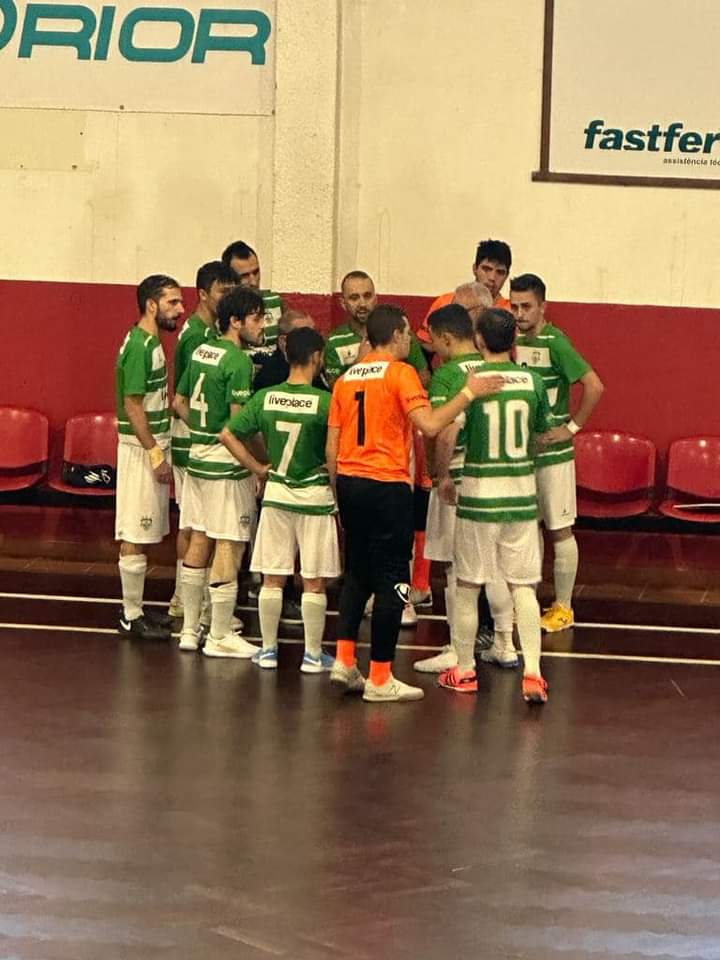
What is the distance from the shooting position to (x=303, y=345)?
7.64m

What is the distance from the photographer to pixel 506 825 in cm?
607

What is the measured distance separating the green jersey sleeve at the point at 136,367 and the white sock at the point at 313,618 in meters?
1.33

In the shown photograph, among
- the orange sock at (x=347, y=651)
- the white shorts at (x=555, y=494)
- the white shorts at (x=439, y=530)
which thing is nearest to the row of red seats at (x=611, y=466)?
the white shorts at (x=555, y=494)

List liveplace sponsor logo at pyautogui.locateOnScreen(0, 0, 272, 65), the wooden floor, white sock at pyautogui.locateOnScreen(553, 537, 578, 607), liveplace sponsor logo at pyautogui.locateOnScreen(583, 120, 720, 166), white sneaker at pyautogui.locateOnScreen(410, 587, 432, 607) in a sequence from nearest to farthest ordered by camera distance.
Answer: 1. the wooden floor
2. white sock at pyautogui.locateOnScreen(553, 537, 578, 607)
3. white sneaker at pyautogui.locateOnScreen(410, 587, 432, 607)
4. liveplace sponsor logo at pyautogui.locateOnScreen(583, 120, 720, 166)
5. liveplace sponsor logo at pyautogui.locateOnScreen(0, 0, 272, 65)

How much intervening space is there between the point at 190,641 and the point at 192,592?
24 cm

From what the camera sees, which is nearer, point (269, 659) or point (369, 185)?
point (269, 659)

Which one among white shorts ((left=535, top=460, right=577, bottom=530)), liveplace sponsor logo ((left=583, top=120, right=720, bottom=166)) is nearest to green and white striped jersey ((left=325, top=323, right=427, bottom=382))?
white shorts ((left=535, top=460, right=577, bottom=530))

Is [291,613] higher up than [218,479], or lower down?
lower down

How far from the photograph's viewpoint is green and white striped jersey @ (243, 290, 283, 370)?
910cm

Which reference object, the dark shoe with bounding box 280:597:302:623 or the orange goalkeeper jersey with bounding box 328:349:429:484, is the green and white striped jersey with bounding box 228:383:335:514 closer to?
the orange goalkeeper jersey with bounding box 328:349:429:484

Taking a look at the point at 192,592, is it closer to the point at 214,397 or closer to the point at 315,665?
the point at 315,665

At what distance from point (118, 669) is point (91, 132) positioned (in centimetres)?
422

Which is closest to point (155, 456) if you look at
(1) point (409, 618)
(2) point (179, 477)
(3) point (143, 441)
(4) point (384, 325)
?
(3) point (143, 441)

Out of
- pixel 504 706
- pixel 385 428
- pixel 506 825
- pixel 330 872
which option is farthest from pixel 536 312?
pixel 330 872
